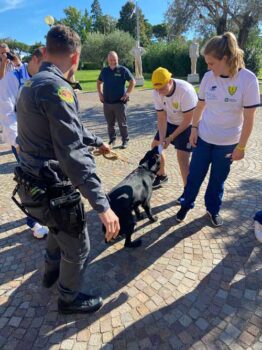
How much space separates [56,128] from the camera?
1.76 meters

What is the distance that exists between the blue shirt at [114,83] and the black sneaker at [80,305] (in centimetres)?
525

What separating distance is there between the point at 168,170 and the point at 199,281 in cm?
307

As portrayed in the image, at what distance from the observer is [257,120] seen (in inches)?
367

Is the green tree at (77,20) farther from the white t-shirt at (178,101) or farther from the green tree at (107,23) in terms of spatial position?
the white t-shirt at (178,101)

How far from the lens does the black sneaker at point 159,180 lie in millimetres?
4938

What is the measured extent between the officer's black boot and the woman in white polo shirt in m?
1.76

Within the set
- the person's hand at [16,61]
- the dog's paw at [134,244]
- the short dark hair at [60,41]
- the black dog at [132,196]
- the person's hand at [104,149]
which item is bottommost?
the dog's paw at [134,244]

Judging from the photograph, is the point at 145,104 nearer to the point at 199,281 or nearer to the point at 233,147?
the point at 233,147

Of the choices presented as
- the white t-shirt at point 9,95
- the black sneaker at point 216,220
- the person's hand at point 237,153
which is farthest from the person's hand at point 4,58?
the black sneaker at point 216,220

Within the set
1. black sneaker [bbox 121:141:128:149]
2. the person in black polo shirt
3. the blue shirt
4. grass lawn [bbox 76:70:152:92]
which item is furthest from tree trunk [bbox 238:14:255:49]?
black sneaker [bbox 121:141:128:149]

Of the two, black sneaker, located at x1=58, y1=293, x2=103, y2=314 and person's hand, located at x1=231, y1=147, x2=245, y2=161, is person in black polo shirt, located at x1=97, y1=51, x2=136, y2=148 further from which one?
black sneaker, located at x1=58, y1=293, x2=103, y2=314

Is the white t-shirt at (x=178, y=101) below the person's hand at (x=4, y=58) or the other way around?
below

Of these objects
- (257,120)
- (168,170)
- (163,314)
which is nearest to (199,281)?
(163,314)

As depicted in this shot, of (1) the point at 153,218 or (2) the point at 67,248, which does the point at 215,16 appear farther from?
(2) the point at 67,248
